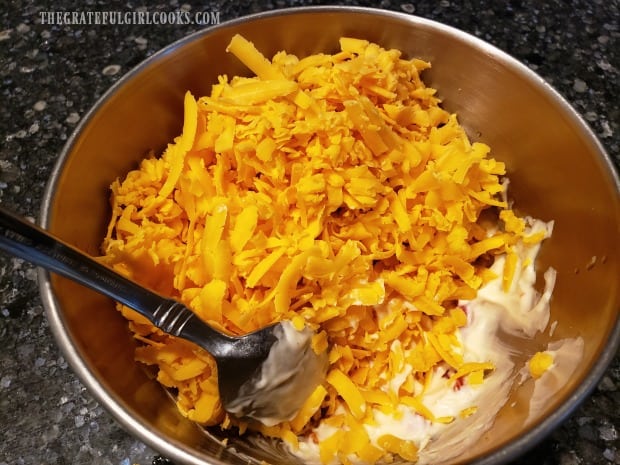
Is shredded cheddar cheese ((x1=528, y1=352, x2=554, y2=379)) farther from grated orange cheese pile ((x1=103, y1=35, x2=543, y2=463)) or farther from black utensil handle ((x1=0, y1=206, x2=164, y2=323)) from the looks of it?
black utensil handle ((x1=0, y1=206, x2=164, y2=323))

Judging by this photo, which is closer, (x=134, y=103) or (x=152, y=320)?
(x=152, y=320)

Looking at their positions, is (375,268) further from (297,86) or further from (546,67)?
(546,67)

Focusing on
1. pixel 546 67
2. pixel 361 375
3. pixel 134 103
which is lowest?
pixel 361 375

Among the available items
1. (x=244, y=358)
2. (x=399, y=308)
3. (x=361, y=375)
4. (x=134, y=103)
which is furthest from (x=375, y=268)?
(x=134, y=103)
